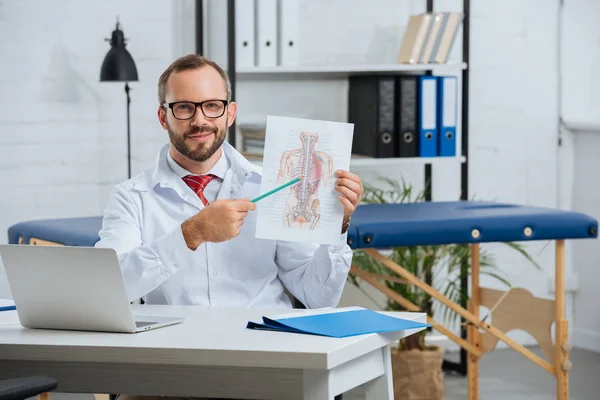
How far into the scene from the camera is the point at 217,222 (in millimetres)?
1997

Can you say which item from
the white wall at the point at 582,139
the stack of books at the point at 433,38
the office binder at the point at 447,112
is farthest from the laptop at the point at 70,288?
the white wall at the point at 582,139

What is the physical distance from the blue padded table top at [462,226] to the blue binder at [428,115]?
1.93 ft

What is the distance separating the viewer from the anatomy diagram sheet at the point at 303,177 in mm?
2012

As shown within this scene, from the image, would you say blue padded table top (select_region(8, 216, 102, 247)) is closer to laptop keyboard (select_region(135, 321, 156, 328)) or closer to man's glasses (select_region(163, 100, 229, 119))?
man's glasses (select_region(163, 100, 229, 119))

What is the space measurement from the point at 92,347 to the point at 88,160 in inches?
88.0

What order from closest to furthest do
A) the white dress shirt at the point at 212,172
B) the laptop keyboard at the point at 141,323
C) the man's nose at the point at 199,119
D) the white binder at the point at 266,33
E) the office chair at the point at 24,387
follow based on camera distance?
the office chair at the point at 24,387
the laptop keyboard at the point at 141,323
the man's nose at the point at 199,119
the white dress shirt at the point at 212,172
the white binder at the point at 266,33

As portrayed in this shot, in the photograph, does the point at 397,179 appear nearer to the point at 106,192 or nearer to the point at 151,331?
the point at 106,192

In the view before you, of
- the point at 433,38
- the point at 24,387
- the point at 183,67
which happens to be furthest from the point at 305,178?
the point at 433,38

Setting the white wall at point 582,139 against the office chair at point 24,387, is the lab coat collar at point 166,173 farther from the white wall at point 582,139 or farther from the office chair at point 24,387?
the white wall at point 582,139

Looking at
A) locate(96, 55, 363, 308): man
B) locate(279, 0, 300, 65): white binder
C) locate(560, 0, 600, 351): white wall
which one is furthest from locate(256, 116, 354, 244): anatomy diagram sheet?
locate(560, 0, 600, 351): white wall

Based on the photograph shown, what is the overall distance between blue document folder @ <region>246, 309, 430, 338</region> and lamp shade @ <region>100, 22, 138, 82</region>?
6.14 ft

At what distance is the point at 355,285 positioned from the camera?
404cm

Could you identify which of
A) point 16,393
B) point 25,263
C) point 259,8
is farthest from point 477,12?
point 16,393

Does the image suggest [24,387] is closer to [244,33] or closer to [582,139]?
[244,33]
